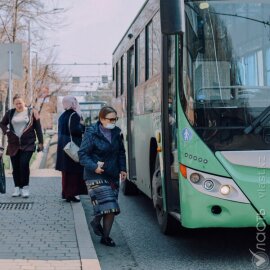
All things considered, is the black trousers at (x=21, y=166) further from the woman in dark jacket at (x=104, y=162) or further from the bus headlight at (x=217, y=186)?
the bus headlight at (x=217, y=186)

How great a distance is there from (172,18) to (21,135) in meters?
4.77

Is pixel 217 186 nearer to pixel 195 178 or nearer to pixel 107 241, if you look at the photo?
pixel 195 178

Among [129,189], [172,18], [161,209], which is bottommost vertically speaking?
[129,189]

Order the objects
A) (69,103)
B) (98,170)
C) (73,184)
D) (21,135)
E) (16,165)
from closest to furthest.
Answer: (98,170) < (69,103) < (73,184) < (21,135) < (16,165)

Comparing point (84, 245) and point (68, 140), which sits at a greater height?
point (68, 140)

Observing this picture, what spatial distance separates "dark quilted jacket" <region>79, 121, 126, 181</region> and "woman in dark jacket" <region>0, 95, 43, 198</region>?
3.10 meters

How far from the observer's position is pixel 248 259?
633 cm

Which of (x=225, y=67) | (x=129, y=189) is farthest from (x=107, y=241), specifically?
(x=129, y=189)

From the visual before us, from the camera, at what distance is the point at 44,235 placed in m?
7.08

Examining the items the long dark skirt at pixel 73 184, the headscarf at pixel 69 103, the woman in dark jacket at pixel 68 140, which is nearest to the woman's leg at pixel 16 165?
the woman in dark jacket at pixel 68 140

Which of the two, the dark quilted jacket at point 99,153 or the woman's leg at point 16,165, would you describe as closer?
the dark quilted jacket at point 99,153

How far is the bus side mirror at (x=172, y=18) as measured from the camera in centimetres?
574

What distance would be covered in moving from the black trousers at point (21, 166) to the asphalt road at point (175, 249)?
6.96 ft

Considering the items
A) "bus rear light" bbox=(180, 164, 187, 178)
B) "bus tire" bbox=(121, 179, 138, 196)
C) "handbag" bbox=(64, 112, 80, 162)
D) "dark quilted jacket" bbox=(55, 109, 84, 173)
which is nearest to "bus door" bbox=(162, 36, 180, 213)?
"bus rear light" bbox=(180, 164, 187, 178)
